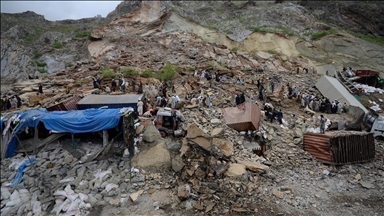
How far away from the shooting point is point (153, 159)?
828 centimetres

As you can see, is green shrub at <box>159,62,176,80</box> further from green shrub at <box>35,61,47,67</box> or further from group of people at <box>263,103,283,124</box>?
green shrub at <box>35,61,47,67</box>

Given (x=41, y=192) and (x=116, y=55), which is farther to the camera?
(x=116, y=55)

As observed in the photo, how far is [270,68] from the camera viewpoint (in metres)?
21.3

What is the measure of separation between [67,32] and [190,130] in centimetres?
2779

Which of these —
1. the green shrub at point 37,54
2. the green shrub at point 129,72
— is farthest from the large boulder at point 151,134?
the green shrub at point 37,54

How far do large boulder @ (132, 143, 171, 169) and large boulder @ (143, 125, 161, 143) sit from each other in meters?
0.46

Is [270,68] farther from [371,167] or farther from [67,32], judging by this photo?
[67,32]

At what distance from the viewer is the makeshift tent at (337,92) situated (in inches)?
556

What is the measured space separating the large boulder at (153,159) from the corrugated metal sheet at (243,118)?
3182 millimetres

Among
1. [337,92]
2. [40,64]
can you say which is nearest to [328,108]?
[337,92]

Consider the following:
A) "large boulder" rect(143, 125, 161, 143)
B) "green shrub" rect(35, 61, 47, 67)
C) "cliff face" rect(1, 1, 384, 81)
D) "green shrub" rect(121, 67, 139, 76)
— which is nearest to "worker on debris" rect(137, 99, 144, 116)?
"large boulder" rect(143, 125, 161, 143)

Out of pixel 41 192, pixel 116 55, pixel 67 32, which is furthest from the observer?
pixel 67 32

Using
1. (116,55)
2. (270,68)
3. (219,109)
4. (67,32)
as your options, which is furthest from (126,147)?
(67,32)

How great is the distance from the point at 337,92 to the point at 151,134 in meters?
12.3
